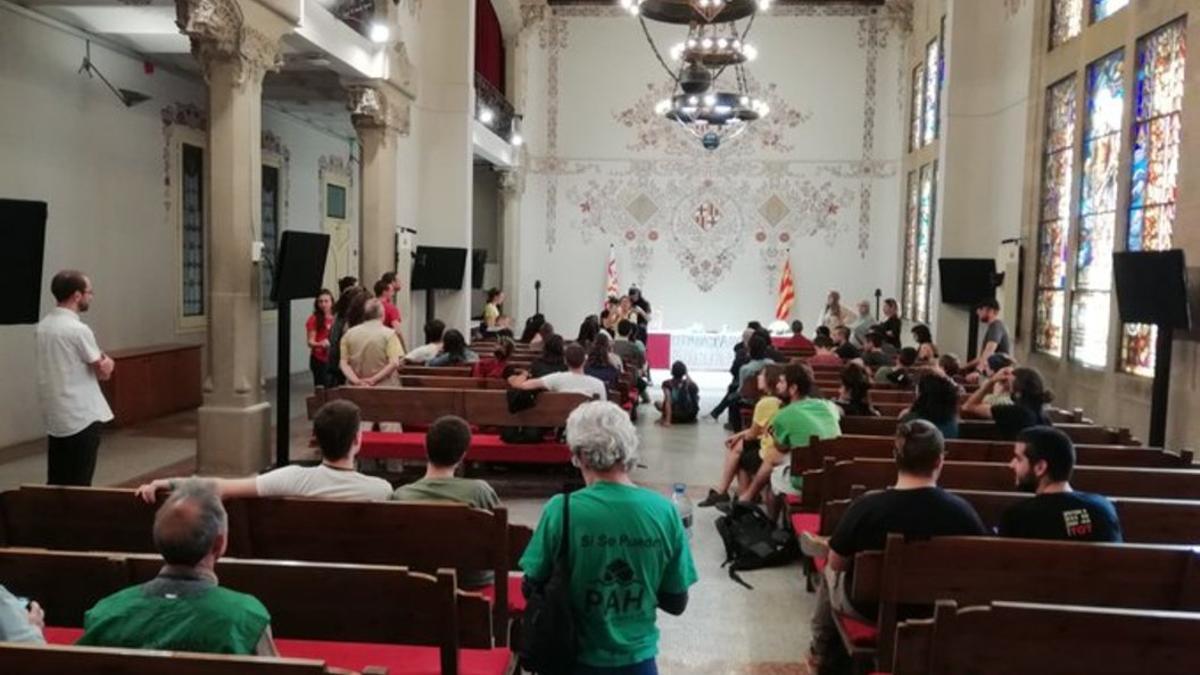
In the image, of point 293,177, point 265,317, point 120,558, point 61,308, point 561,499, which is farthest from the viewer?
point 293,177

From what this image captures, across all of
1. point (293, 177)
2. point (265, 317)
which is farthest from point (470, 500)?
point (293, 177)

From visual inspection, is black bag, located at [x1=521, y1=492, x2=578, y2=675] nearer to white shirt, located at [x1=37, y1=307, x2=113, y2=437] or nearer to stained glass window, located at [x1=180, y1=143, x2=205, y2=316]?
white shirt, located at [x1=37, y1=307, x2=113, y2=437]

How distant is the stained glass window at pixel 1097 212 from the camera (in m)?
9.10

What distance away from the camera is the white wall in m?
8.37

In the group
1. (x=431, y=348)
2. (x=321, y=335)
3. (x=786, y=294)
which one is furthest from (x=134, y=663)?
(x=786, y=294)

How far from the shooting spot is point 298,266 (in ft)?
→ 22.9

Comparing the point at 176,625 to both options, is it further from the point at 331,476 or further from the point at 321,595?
the point at 331,476

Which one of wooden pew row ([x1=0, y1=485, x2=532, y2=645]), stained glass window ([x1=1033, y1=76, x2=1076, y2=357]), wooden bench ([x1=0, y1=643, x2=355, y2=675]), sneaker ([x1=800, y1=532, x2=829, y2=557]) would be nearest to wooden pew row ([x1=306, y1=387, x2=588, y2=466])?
sneaker ([x1=800, y1=532, x2=829, y2=557])

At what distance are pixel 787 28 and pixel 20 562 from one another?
60.3ft

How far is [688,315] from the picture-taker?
1933 cm

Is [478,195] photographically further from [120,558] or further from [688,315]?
[120,558]

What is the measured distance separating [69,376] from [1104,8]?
9967 mm

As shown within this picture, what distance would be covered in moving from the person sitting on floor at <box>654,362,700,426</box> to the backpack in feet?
16.8

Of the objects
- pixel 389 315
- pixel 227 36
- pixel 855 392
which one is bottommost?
pixel 855 392
